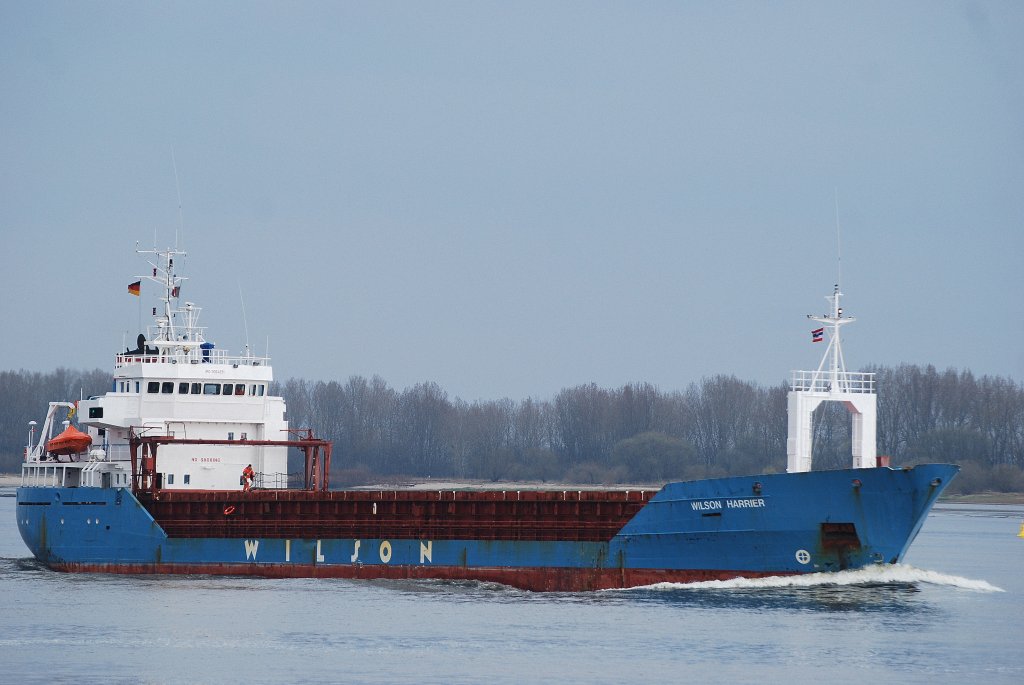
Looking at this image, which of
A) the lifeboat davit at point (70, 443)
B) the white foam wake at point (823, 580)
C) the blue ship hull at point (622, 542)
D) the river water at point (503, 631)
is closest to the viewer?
the river water at point (503, 631)

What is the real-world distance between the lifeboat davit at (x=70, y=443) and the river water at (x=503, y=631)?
455cm

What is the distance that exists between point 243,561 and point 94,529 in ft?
15.8

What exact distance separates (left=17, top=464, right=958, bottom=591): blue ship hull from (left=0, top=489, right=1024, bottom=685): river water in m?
0.52

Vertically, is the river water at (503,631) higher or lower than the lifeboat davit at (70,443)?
lower

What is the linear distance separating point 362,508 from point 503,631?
945 cm

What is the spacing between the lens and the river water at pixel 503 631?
29094 mm

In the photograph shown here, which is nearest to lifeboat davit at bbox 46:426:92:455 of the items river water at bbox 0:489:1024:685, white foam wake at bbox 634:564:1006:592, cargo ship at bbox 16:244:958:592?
cargo ship at bbox 16:244:958:592

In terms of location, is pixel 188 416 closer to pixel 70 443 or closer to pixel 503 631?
pixel 70 443

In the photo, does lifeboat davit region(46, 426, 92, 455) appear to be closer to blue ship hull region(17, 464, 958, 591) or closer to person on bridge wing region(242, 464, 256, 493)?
blue ship hull region(17, 464, 958, 591)

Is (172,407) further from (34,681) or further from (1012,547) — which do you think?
(1012,547)

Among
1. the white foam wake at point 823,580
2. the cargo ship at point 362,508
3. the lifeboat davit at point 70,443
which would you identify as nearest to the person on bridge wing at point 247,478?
the cargo ship at point 362,508

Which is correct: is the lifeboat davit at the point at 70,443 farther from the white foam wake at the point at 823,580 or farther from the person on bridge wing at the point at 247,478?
the white foam wake at the point at 823,580

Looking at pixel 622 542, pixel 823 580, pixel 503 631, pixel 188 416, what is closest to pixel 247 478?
pixel 188 416

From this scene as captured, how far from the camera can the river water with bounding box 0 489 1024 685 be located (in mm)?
29094
